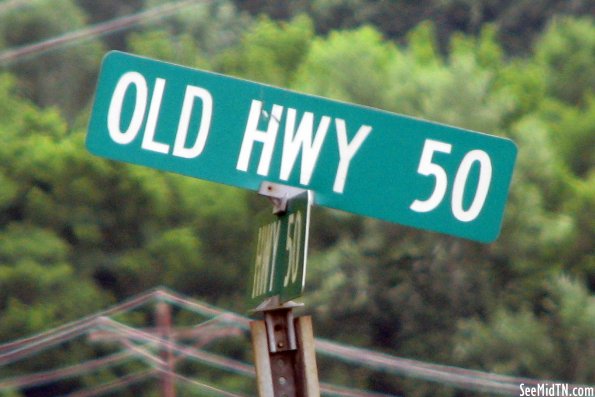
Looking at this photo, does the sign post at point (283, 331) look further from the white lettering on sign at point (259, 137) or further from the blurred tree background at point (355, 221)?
the blurred tree background at point (355, 221)

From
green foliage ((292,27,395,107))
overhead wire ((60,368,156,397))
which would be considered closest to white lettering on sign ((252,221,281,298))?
overhead wire ((60,368,156,397))

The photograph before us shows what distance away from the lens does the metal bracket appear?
8.63ft

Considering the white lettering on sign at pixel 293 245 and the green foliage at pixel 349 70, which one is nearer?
the white lettering on sign at pixel 293 245

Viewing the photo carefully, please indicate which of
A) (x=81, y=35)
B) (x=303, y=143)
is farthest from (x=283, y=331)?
(x=81, y=35)

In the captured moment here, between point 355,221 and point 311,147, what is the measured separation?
67.9 ft

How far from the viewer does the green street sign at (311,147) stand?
2.65 meters

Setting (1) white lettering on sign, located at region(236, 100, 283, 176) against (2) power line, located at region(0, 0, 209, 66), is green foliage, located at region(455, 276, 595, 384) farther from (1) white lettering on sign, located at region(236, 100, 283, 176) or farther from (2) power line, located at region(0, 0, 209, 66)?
(1) white lettering on sign, located at region(236, 100, 283, 176)

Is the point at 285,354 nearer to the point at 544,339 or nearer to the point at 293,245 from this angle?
the point at 293,245

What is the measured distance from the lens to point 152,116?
8.86 ft

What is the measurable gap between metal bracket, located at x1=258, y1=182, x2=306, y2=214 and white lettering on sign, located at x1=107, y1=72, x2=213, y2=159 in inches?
6.3

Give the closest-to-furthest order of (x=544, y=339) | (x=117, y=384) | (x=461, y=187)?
(x=461, y=187) < (x=544, y=339) < (x=117, y=384)

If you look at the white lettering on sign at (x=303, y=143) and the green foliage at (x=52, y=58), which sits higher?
the green foliage at (x=52, y=58)

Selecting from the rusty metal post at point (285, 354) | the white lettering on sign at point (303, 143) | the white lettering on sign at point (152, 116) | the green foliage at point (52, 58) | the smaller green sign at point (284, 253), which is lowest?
the rusty metal post at point (285, 354)

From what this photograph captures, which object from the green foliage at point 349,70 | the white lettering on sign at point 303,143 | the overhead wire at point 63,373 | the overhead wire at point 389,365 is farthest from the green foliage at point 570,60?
the white lettering on sign at point 303,143
